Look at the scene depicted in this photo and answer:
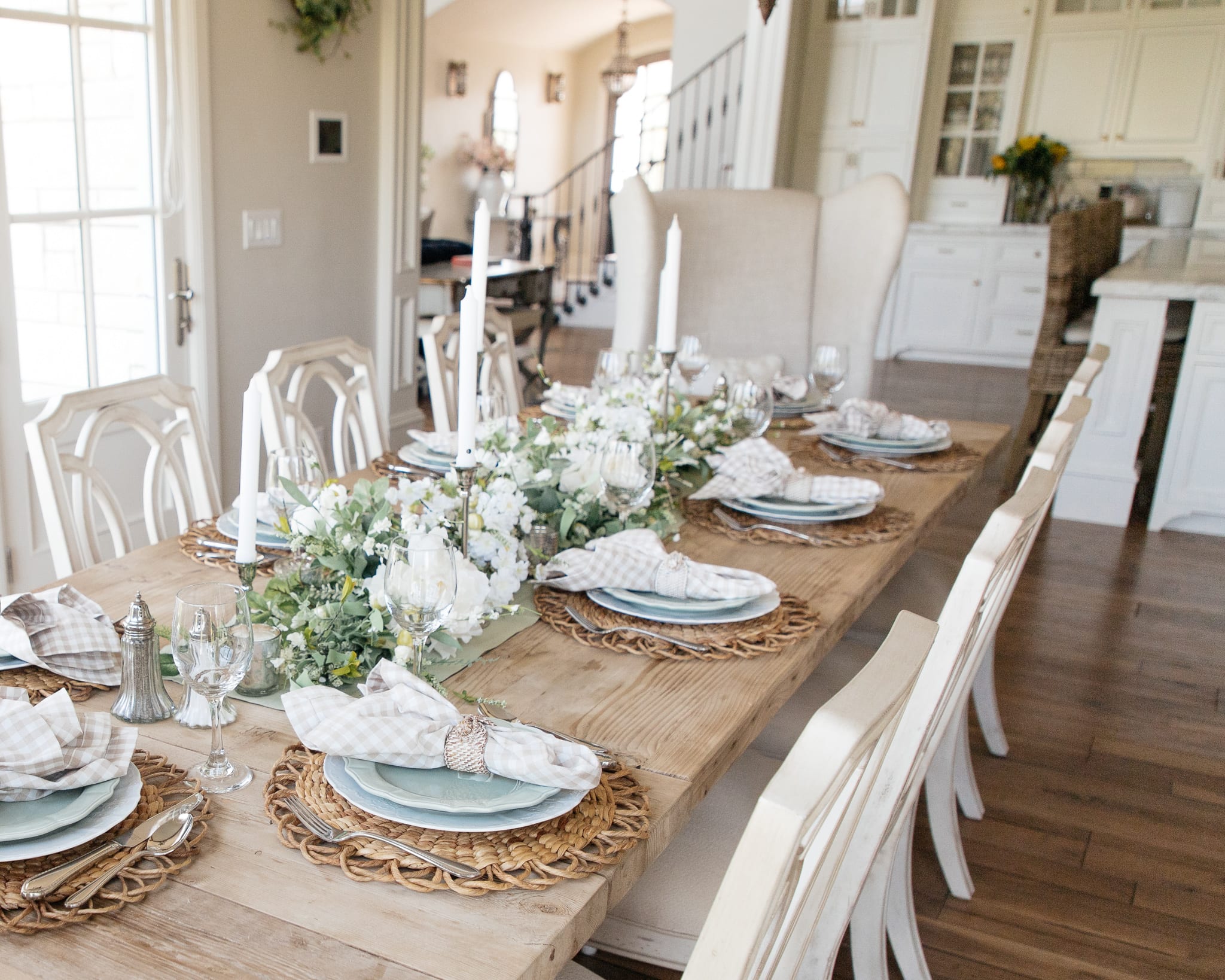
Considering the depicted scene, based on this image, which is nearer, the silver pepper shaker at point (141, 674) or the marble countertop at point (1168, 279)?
the silver pepper shaker at point (141, 674)

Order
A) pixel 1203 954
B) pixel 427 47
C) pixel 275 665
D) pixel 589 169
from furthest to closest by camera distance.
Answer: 1. pixel 589 169
2. pixel 427 47
3. pixel 1203 954
4. pixel 275 665

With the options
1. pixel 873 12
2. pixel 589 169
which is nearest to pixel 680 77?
pixel 873 12

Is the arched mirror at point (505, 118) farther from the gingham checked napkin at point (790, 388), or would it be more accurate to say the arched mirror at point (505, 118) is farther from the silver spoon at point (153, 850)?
the silver spoon at point (153, 850)

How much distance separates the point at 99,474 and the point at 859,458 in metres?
1.53

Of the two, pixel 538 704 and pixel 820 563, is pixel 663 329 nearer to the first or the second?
pixel 820 563

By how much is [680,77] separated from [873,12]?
4.63 feet

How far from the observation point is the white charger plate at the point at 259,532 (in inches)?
63.6

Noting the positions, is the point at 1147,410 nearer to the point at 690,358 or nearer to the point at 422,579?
the point at 690,358

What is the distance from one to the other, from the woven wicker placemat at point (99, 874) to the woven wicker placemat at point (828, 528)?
1.09 metres

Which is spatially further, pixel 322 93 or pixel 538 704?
pixel 322 93

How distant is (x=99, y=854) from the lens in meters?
0.86

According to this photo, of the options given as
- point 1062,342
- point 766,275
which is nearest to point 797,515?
point 766,275

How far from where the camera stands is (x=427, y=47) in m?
9.44

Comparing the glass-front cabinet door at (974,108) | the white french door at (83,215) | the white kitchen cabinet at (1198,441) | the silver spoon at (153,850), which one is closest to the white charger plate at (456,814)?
the silver spoon at (153,850)
